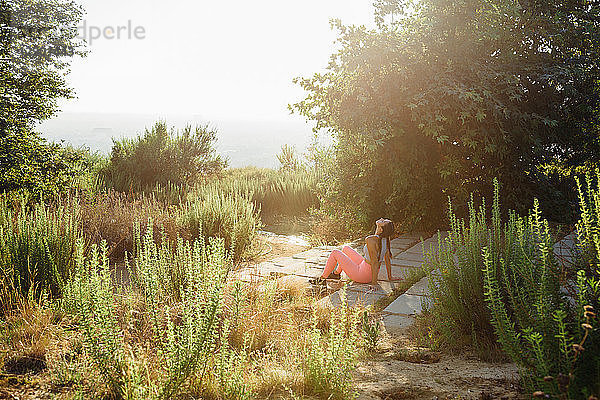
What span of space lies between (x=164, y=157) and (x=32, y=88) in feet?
15.4

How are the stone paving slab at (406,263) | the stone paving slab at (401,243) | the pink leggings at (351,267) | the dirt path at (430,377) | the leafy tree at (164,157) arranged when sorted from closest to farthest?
the dirt path at (430,377), the pink leggings at (351,267), the stone paving slab at (406,263), the stone paving slab at (401,243), the leafy tree at (164,157)

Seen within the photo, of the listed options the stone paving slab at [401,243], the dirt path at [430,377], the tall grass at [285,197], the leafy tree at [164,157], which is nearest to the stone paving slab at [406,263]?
the stone paving slab at [401,243]

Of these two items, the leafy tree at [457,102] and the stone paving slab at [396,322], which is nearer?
the stone paving slab at [396,322]

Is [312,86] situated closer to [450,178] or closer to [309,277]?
[450,178]

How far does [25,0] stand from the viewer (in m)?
7.42

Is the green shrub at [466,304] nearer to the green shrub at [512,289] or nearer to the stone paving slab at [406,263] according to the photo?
the green shrub at [512,289]

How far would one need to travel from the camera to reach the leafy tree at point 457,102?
6.48 meters

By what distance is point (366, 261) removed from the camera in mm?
4801

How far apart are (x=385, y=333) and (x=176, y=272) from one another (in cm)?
173

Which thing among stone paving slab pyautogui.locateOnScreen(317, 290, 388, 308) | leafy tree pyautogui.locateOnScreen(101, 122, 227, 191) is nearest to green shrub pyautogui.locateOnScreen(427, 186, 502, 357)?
stone paving slab pyautogui.locateOnScreen(317, 290, 388, 308)

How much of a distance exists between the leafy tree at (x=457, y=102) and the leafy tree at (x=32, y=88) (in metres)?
3.66

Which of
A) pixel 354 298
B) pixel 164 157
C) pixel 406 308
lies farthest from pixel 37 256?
pixel 164 157

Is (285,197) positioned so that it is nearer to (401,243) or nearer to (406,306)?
(401,243)

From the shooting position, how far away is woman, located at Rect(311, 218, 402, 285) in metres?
4.71
